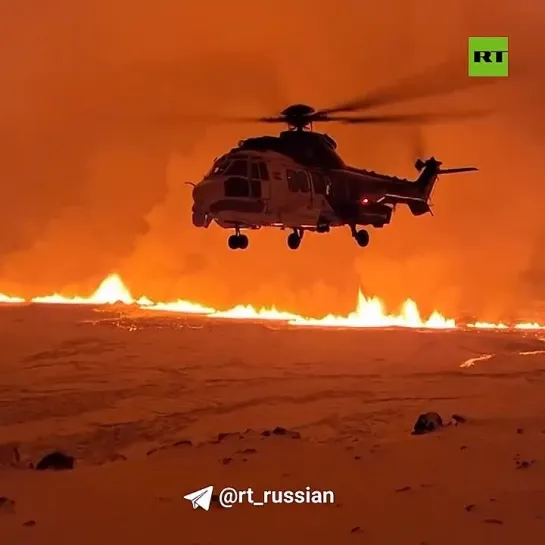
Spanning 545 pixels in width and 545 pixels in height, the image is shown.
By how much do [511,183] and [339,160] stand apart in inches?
31.8

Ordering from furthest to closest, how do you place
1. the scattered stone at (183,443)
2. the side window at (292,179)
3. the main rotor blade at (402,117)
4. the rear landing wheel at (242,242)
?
the side window at (292,179)
the rear landing wheel at (242,242)
the main rotor blade at (402,117)
the scattered stone at (183,443)

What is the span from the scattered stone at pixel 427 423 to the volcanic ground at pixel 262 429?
0.03 meters

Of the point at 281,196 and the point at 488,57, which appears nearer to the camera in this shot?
the point at 488,57

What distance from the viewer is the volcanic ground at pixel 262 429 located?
2.25 metres

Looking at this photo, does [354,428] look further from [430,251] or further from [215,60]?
[215,60]

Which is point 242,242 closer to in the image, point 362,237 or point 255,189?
point 255,189

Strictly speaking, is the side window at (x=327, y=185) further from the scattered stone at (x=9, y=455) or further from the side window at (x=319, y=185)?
the scattered stone at (x=9, y=455)

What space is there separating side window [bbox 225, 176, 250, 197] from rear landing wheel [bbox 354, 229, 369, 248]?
566mm

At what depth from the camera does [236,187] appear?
9.95 ft

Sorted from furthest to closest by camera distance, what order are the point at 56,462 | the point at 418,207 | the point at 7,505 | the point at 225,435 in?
the point at 418,207 < the point at 225,435 < the point at 56,462 < the point at 7,505

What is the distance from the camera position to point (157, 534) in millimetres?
2211

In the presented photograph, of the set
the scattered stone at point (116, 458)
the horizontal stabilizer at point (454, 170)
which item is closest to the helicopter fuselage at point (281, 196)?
the horizontal stabilizer at point (454, 170)

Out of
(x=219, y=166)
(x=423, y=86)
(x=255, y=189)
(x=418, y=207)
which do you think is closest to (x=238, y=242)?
(x=255, y=189)

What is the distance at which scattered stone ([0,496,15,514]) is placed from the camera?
226 cm
